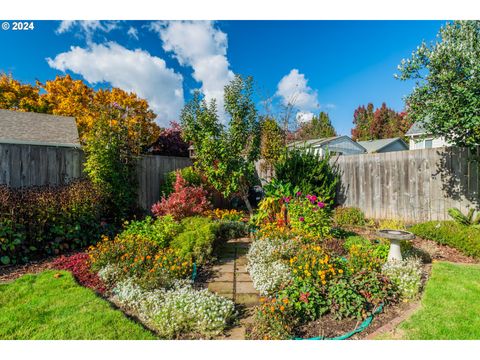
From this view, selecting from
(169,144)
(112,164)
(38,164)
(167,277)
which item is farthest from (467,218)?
(169,144)

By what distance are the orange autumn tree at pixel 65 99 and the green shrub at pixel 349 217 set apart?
12.1m

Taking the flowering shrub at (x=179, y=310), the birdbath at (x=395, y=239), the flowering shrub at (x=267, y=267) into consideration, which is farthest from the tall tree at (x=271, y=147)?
the flowering shrub at (x=179, y=310)

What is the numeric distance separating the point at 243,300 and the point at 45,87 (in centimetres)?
2007

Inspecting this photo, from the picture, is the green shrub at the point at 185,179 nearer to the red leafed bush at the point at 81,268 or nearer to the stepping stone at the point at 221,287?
the red leafed bush at the point at 81,268

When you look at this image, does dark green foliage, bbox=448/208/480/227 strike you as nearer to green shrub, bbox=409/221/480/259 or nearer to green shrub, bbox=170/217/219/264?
green shrub, bbox=409/221/480/259

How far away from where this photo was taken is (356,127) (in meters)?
33.0

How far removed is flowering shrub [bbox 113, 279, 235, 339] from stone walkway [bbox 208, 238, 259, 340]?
0.15 m

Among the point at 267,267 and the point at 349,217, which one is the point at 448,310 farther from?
the point at 349,217

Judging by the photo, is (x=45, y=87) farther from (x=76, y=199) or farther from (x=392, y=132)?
(x=392, y=132)

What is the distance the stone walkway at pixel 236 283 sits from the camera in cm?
270

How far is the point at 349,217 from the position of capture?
6934 millimetres

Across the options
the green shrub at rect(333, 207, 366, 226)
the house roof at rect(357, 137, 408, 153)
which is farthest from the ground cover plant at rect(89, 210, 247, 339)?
the house roof at rect(357, 137, 408, 153)

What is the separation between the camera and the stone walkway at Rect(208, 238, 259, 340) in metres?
2.70
